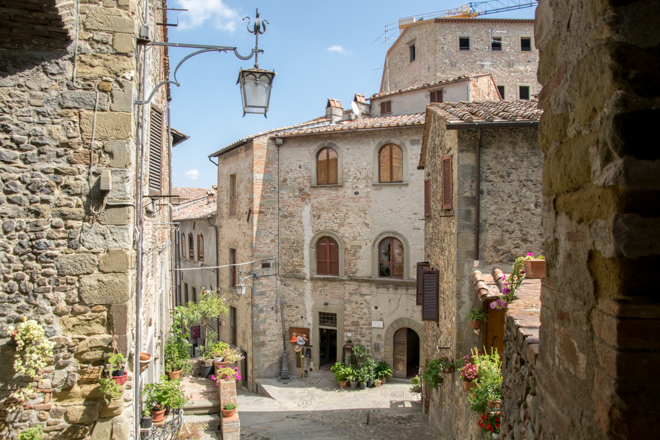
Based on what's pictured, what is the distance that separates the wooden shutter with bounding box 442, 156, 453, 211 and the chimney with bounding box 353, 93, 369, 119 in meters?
12.4

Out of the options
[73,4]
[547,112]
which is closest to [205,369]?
[73,4]

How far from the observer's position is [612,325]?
1.65 meters

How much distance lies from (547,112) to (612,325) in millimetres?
1193

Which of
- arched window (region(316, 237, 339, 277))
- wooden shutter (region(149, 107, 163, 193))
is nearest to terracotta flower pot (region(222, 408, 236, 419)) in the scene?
wooden shutter (region(149, 107, 163, 193))

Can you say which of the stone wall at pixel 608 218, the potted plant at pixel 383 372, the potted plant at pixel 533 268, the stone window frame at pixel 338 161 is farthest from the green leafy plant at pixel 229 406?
the stone window frame at pixel 338 161

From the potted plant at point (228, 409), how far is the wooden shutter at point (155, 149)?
481cm

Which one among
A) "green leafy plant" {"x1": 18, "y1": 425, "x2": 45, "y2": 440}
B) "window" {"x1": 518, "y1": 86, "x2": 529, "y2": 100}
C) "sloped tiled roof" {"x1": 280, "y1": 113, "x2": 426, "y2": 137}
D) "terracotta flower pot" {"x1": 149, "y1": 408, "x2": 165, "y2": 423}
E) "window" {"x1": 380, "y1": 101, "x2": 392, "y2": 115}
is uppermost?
"window" {"x1": 518, "y1": 86, "x2": 529, "y2": 100}

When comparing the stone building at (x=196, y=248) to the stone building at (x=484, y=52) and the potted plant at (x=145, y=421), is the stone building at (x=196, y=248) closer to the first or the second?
the potted plant at (x=145, y=421)

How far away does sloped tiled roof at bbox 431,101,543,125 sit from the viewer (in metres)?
8.53

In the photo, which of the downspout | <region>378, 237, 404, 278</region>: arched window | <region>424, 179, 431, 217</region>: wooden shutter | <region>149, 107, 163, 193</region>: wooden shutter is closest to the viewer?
<region>149, 107, 163, 193</region>: wooden shutter

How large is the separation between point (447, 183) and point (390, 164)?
8.30 metres

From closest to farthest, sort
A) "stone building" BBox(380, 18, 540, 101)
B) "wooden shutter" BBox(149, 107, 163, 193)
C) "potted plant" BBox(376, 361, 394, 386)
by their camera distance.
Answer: "wooden shutter" BBox(149, 107, 163, 193)
"potted plant" BBox(376, 361, 394, 386)
"stone building" BBox(380, 18, 540, 101)

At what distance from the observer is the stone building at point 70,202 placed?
516 centimetres

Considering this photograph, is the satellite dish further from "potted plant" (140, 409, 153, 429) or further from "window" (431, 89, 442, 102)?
"potted plant" (140, 409, 153, 429)
